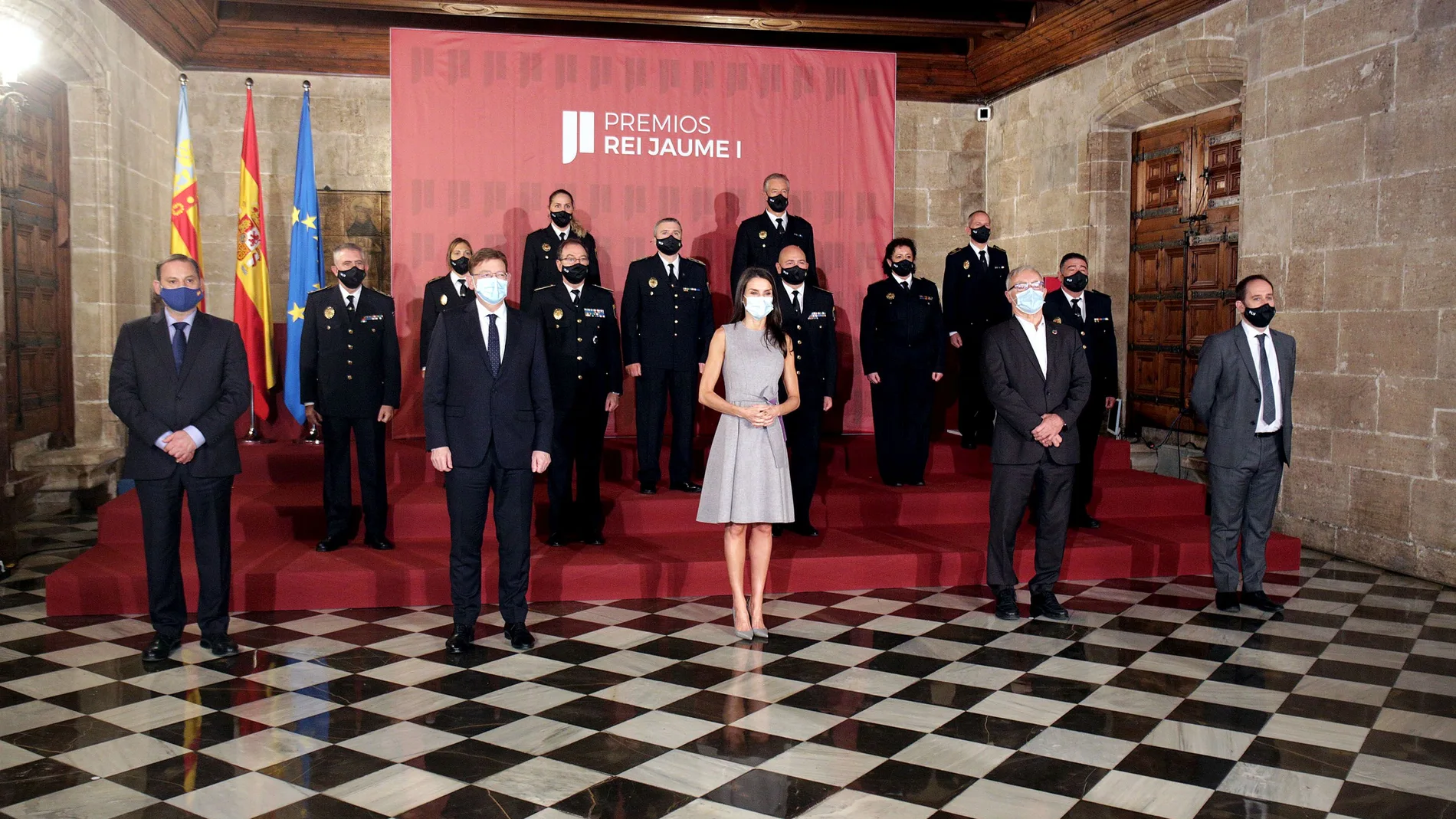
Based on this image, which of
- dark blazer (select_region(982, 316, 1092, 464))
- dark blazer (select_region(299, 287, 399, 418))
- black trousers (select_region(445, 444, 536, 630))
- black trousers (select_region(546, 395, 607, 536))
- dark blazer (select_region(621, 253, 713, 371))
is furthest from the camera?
dark blazer (select_region(621, 253, 713, 371))

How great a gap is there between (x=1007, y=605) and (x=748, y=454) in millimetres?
1472

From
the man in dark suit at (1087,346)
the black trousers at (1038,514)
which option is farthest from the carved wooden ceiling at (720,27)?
the black trousers at (1038,514)

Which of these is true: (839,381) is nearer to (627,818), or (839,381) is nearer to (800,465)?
(800,465)

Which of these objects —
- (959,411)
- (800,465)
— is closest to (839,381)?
(959,411)

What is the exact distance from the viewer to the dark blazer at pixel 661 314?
646 centimetres

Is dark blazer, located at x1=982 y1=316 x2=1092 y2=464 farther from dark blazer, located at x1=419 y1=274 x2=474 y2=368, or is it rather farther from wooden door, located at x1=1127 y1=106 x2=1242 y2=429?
wooden door, located at x1=1127 y1=106 x2=1242 y2=429

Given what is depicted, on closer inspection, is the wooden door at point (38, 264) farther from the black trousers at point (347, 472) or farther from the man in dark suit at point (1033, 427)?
the man in dark suit at point (1033, 427)

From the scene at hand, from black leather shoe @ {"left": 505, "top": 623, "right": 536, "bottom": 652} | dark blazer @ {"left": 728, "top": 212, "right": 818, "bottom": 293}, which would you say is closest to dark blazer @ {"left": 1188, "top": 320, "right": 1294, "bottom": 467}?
dark blazer @ {"left": 728, "top": 212, "right": 818, "bottom": 293}

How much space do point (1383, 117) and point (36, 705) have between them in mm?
6914

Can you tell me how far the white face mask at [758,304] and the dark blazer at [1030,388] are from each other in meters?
1.08

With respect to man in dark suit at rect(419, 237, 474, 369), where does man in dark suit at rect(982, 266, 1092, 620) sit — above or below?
below

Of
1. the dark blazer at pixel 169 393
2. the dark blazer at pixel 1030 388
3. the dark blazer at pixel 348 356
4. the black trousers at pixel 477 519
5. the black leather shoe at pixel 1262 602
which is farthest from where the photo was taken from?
the dark blazer at pixel 348 356

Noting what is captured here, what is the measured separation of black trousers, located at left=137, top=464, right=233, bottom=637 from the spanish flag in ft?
11.2

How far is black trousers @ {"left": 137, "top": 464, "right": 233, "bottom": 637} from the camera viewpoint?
177 inches
